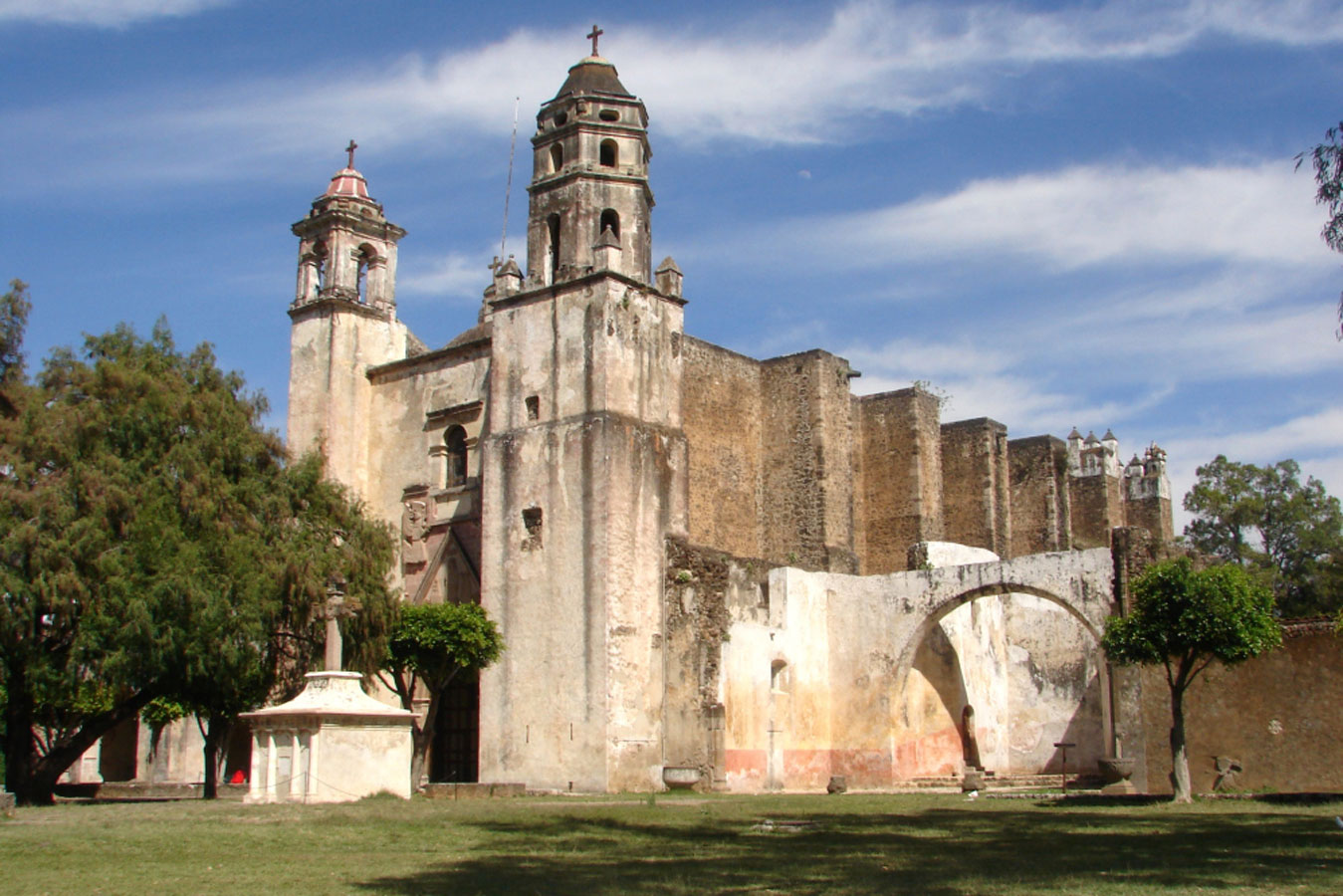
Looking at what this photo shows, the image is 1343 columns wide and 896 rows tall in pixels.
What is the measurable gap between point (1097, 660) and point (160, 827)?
60.6 feet

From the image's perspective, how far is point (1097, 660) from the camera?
26000 mm

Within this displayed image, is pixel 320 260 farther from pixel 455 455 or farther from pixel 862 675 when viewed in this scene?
pixel 862 675

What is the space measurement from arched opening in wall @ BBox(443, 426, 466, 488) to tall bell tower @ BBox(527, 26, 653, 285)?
3.83m

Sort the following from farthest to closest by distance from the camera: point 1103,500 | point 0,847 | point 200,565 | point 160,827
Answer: point 1103,500 < point 200,565 < point 160,827 < point 0,847

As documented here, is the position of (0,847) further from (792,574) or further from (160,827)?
(792,574)

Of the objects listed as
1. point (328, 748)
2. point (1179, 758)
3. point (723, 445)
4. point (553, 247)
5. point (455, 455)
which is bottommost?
point (1179, 758)

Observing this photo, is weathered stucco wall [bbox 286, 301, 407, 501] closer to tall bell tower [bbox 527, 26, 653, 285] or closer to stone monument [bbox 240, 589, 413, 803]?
tall bell tower [bbox 527, 26, 653, 285]

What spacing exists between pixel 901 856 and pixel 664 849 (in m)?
1.86

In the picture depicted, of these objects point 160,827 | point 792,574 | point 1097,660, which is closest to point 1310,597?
point 1097,660

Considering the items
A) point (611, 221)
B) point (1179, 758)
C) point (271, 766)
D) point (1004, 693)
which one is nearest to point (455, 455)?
point (611, 221)

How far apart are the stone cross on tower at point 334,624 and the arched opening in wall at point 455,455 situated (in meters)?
7.64

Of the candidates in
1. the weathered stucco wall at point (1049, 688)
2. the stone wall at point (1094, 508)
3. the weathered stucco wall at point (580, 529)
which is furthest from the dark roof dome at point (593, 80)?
the stone wall at point (1094, 508)

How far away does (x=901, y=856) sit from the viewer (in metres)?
9.97

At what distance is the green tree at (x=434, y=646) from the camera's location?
2114cm
